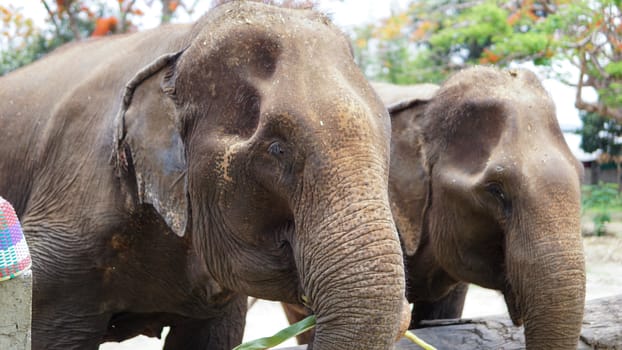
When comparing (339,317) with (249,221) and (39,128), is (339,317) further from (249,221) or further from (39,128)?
(39,128)

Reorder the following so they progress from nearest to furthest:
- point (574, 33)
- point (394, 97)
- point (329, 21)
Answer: point (329, 21) → point (394, 97) → point (574, 33)

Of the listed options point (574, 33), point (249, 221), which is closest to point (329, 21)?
point (249, 221)

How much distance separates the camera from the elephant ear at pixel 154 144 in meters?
2.83

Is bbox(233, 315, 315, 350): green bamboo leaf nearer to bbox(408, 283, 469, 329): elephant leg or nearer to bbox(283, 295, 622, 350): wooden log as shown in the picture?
bbox(283, 295, 622, 350): wooden log

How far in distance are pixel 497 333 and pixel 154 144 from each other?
1.89m

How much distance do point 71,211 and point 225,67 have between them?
0.80m

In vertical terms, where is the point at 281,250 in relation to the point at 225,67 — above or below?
below

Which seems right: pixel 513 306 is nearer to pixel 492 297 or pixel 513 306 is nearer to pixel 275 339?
pixel 275 339

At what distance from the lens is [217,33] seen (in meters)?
2.78

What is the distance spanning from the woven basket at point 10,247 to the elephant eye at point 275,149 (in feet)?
3.19

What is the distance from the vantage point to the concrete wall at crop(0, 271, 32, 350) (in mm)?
1663

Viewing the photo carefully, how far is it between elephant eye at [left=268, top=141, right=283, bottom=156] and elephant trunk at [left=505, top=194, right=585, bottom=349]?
1.33 meters

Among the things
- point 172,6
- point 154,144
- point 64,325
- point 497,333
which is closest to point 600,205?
point 172,6

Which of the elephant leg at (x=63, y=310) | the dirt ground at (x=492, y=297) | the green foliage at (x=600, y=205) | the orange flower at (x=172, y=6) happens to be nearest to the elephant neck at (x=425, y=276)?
the elephant leg at (x=63, y=310)
